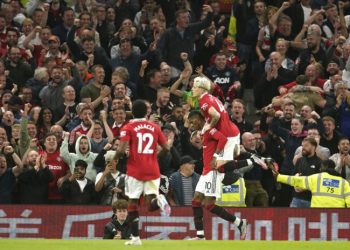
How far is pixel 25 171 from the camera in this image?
71.9 feet

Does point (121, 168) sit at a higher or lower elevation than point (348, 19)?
lower

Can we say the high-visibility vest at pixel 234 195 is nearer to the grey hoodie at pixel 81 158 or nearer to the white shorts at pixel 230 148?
the grey hoodie at pixel 81 158

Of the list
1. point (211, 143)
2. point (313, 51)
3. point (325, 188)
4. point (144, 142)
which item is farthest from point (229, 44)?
point (144, 142)

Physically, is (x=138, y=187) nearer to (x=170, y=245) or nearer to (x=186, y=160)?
(x=170, y=245)

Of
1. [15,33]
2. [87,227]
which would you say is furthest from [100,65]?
[87,227]

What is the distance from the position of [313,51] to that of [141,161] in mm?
8960

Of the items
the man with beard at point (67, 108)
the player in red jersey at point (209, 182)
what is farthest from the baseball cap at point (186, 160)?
the man with beard at point (67, 108)

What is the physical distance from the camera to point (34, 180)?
21.9 metres

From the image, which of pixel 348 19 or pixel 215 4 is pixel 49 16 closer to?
pixel 215 4

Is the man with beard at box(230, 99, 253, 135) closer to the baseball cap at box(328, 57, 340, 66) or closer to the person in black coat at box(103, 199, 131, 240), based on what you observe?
the baseball cap at box(328, 57, 340, 66)

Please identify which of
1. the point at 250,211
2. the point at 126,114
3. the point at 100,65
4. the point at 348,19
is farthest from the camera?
the point at 348,19

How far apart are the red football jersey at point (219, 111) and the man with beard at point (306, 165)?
319 centimetres

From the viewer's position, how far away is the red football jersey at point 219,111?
18.5 meters

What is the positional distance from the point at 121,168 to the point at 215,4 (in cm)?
667
